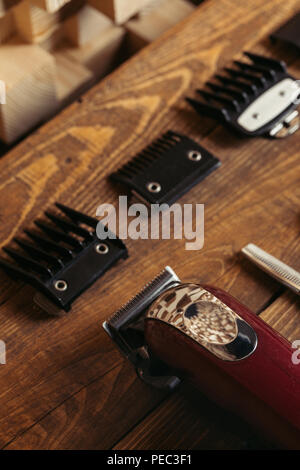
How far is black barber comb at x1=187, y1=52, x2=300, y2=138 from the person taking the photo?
829mm

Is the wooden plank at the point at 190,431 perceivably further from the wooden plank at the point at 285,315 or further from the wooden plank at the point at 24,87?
the wooden plank at the point at 24,87

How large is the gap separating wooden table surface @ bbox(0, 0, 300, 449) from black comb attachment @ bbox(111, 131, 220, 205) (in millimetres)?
19

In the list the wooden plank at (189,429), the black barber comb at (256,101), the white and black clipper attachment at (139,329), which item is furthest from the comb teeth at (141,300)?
the black barber comb at (256,101)

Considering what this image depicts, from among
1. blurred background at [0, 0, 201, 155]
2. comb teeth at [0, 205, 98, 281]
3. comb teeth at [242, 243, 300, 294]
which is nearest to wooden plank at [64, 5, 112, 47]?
blurred background at [0, 0, 201, 155]

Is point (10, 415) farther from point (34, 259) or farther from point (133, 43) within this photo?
point (133, 43)

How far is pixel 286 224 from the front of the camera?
2.52ft

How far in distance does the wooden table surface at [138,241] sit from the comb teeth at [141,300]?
1.1 inches

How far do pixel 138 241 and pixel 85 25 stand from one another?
565 millimetres

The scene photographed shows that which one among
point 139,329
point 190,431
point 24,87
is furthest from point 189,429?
point 24,87

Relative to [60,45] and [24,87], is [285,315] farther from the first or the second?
[60,45]

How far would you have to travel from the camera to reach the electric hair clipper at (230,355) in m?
0.56

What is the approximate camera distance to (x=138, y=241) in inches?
29.9

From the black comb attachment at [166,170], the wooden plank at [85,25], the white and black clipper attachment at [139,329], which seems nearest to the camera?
the white and black clipper attachment at [139,329]
